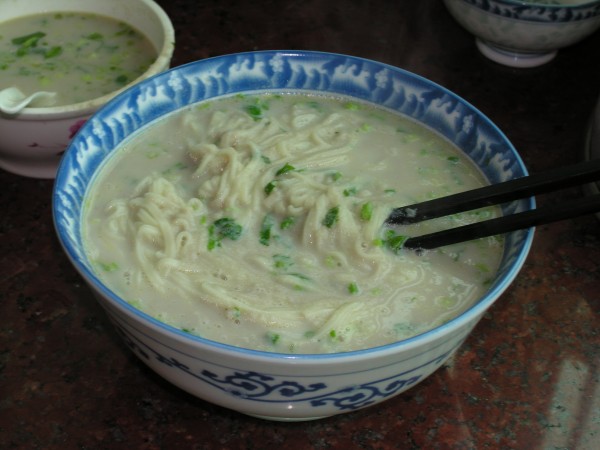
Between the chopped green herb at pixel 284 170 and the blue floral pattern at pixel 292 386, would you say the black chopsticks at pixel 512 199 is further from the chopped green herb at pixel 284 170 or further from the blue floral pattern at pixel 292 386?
the chopped green herb at pixel 284 170

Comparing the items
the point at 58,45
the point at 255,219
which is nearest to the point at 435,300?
the point at 255,219

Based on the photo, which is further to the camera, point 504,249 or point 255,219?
point 255,219

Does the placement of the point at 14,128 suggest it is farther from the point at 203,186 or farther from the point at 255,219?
the point at 255,219

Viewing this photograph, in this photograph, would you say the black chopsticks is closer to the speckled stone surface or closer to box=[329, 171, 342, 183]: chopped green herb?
box=[329, 171, 342, 183]: chopped green herb

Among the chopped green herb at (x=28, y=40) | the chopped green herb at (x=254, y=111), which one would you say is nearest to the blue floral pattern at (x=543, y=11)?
the chopped green herb at (x=254, y=111)

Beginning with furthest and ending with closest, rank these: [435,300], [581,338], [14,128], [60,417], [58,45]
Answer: [58,45] → [14,128] → [581,338] → [60,417] → [435,300]

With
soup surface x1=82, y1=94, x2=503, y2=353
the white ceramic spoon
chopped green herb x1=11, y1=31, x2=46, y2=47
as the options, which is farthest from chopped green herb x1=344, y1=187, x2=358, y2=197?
chopped green herb x1=11, y1=31, x2=46, y2=47
